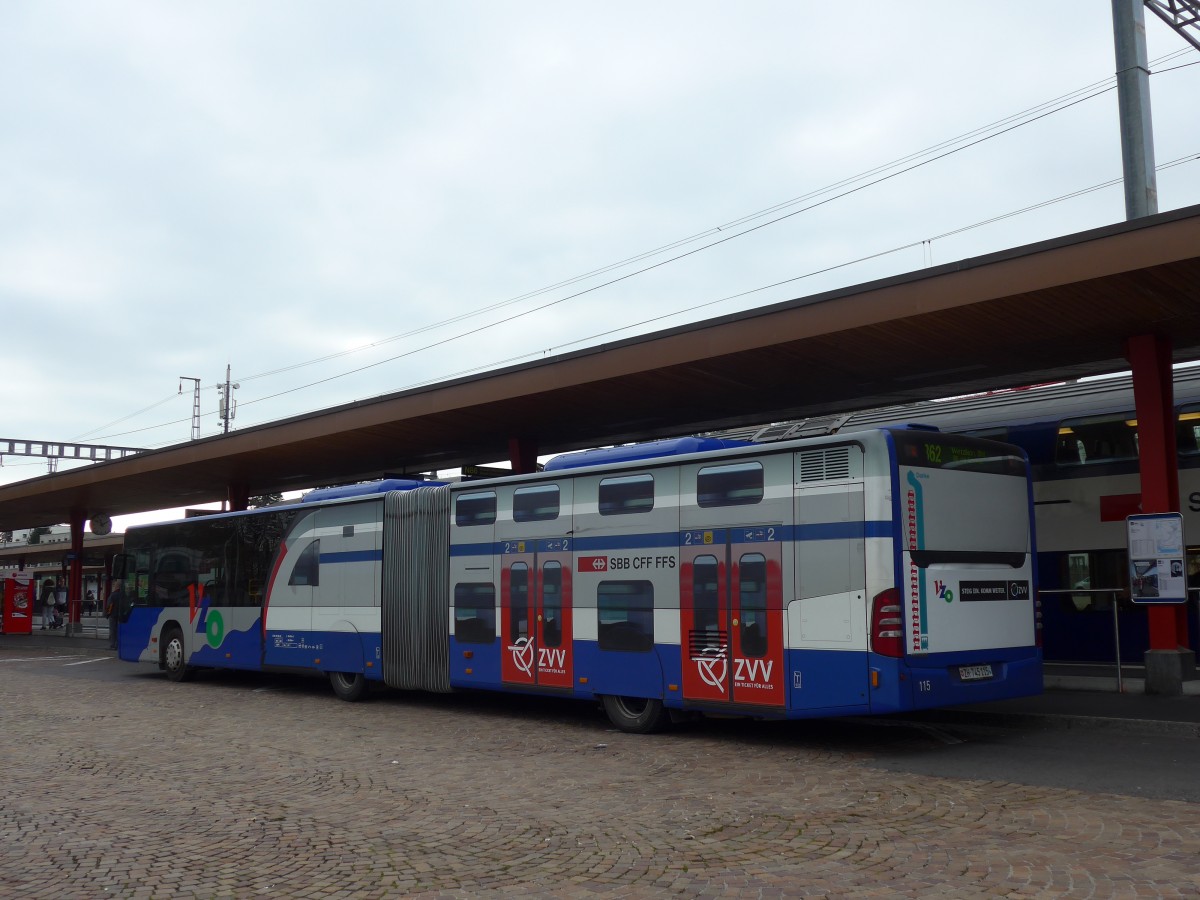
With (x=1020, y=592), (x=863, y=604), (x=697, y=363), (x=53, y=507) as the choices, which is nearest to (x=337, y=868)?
(x=863, y=604)

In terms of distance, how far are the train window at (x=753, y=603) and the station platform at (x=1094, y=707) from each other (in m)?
3.01

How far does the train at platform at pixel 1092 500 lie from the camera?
1672cm

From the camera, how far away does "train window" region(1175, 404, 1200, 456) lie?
54.1 feet

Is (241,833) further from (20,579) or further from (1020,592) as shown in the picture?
(20,579)

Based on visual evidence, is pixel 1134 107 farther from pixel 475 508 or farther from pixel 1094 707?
pixel 475 508

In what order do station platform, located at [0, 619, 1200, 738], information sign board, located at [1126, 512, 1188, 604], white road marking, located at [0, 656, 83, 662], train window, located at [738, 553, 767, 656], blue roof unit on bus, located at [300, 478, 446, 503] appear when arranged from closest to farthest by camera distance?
train window, located at [738, 553, 767, 656], station platform, located at [0, 619, 1200, 738], information sign board, located at [1126, 512, 1188, 604], blue roof unit on bus, located at [300, 478, 446, 503], white road marking, located at [0, 656, 83, 662]

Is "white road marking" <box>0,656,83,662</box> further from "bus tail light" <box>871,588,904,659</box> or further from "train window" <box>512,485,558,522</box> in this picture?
"bus tail light" <box>871,588,904,659</box>

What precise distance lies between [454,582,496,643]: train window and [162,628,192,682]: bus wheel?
8.32 metres

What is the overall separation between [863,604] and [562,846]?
4.39 m

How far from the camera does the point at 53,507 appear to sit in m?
40.8

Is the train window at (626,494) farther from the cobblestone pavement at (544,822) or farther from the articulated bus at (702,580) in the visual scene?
the cobblestone pavement at (544,822)

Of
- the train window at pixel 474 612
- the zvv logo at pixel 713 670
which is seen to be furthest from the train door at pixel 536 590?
the zvv logo at pixel 713 670

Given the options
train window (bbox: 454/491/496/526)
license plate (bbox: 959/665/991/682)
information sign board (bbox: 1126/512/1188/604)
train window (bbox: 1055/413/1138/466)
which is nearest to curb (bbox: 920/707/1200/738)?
license plate (bbox: 959/665/991/682)

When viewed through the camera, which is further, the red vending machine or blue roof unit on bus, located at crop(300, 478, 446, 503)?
the red vending machine
